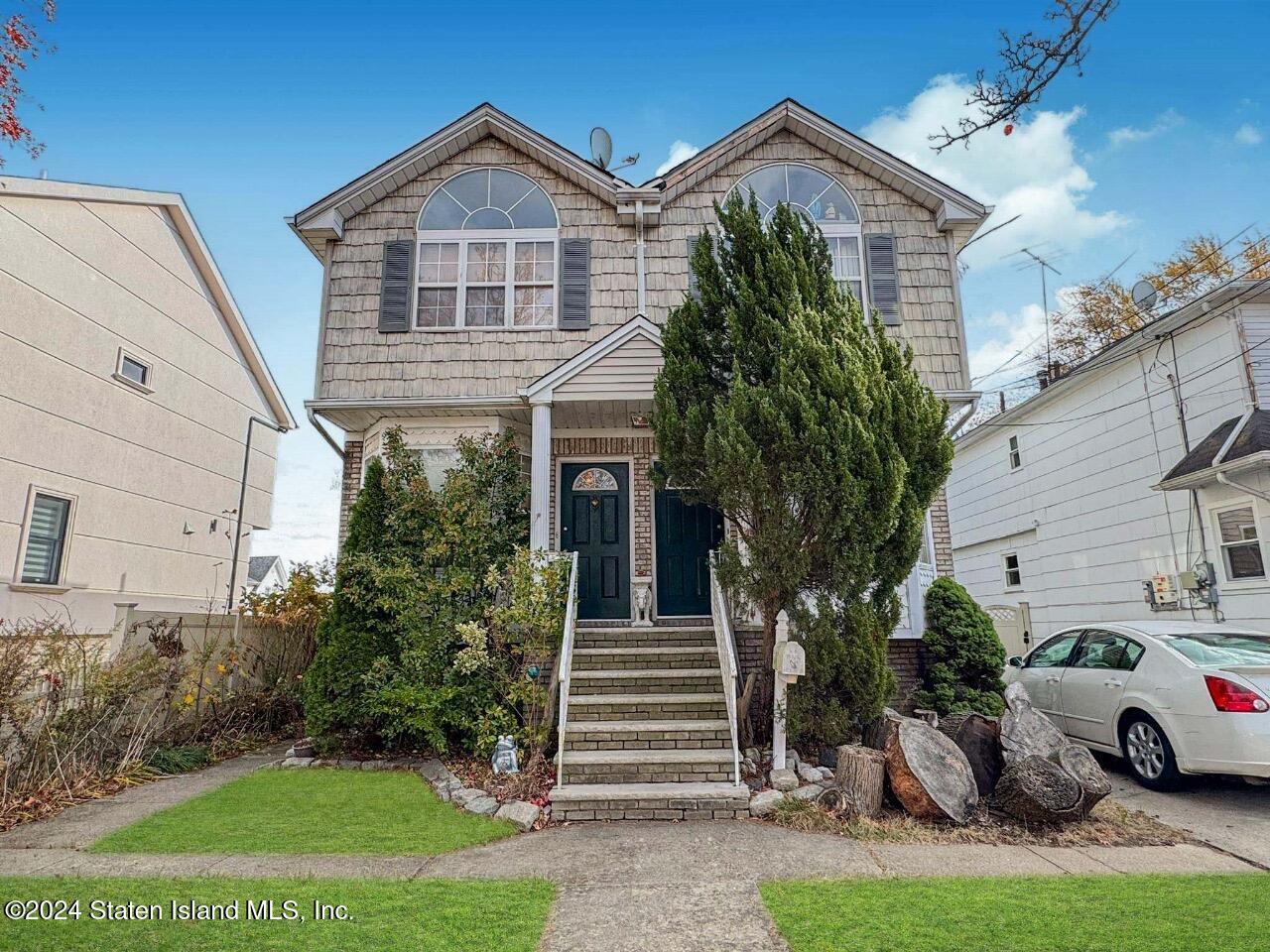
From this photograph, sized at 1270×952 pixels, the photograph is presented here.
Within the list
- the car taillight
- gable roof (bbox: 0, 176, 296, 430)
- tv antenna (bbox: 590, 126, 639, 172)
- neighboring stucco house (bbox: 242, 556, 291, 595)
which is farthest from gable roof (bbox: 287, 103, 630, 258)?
neighboring stucco house (bbox: 242, 556, 291, 595)

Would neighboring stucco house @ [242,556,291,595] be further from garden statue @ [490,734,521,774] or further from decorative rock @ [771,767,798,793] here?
decorative rock @ [771,767,798,793]

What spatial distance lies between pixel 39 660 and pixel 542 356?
5913 millimetres

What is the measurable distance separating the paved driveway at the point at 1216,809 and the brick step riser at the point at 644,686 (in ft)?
11.9

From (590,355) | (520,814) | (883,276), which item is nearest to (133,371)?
(590,355)

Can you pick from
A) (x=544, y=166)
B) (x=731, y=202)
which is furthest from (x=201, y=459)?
(x=731, y=202)

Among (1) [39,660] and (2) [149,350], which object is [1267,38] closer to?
(1) [39,660]

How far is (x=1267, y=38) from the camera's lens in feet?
11.1

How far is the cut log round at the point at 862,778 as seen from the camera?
5.44m

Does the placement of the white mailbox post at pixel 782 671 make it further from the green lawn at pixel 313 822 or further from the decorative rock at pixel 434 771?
the decorative rock at pixel 434 771

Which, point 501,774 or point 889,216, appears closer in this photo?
point 501,774

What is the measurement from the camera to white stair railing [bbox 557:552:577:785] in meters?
6.09

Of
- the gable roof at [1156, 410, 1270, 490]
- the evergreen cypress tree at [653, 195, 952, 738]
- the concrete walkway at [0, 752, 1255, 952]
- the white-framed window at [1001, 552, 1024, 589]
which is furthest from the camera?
the white-framed window at [1001, 552, 1024, 589]

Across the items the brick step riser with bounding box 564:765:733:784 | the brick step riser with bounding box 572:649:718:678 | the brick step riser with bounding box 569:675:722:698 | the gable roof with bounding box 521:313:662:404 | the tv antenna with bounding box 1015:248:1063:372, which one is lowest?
the brick step riser with bounding box 564:765:733:784

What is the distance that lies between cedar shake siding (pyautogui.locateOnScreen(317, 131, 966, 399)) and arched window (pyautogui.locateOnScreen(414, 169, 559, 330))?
6.8 inches
